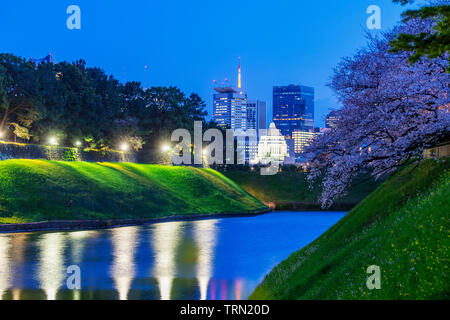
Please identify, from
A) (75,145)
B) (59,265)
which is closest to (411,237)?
(59,265)

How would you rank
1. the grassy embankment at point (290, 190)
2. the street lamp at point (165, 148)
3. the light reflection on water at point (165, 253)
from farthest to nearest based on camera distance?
the street lamp at point (165, 148) < the grassy embankment at point (290, 190) < the light reflection on water at point (165, 253)

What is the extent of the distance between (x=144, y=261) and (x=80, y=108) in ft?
164

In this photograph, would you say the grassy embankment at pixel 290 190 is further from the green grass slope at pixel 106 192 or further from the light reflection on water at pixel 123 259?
the light reflection on water at pixel 123 259

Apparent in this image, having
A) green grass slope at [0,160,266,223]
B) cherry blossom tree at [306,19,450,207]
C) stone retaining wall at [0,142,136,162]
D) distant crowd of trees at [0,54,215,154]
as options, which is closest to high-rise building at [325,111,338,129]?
cherry blossom tree at [306,19,450,207]

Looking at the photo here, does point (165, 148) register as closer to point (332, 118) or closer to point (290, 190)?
point (290, 190)

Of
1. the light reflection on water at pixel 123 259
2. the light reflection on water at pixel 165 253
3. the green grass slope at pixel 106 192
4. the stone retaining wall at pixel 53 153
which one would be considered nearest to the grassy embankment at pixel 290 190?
the green grass slope at pixel 106 192

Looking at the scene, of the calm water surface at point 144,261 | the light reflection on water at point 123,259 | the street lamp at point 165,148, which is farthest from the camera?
the street lamp at point 165,148

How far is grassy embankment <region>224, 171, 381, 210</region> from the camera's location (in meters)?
74.9

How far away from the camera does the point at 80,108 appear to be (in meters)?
69.5

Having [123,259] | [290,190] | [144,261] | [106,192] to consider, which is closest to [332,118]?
[144,261]

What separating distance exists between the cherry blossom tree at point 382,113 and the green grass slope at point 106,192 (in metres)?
25.3

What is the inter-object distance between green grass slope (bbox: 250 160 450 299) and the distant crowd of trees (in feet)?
150

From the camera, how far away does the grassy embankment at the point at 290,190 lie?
7488cm

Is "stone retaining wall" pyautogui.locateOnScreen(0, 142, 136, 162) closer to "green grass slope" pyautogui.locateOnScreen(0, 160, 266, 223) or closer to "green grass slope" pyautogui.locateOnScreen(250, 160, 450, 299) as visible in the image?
"green grass slope" pyautogui.locateOnScreen(0, 160, 266, 223)
